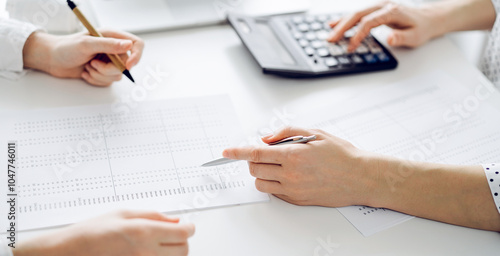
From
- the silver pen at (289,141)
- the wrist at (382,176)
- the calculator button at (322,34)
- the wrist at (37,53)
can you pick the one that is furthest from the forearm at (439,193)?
the wrist at (37,53)

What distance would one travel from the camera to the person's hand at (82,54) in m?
1.02

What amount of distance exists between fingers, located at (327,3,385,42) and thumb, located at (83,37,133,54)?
1.57 ft

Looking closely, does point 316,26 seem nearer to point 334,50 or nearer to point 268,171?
point 334,50

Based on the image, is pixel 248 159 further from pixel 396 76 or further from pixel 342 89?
pixel 396 76

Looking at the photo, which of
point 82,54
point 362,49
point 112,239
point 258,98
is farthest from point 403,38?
point 112,239

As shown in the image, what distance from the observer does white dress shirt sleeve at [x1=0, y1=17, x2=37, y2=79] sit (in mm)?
1031

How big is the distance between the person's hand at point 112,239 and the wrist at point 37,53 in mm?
447

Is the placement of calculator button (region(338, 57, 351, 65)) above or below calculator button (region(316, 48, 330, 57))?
below

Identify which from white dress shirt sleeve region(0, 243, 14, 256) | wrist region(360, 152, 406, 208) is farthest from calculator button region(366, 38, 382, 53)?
white dress shirt sleeve region(0, 243, 14, 256)

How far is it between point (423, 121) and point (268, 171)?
393 mm

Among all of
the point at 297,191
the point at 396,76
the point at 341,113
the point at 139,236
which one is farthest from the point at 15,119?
the point at 396,76

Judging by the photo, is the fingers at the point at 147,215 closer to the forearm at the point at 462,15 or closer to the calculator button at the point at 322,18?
the calculator button at the point at 322,18

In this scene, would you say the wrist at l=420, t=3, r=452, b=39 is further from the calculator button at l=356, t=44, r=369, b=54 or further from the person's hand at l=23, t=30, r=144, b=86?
the person's hand at l=23, t=30, r=144, b=86

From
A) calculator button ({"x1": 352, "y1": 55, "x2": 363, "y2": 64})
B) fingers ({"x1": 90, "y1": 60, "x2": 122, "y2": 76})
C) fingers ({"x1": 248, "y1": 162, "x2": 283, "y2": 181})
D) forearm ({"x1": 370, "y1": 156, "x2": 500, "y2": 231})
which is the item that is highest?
fingers ({"x1": 90, "y1": 60, "x2": 122, "y2": 76})
